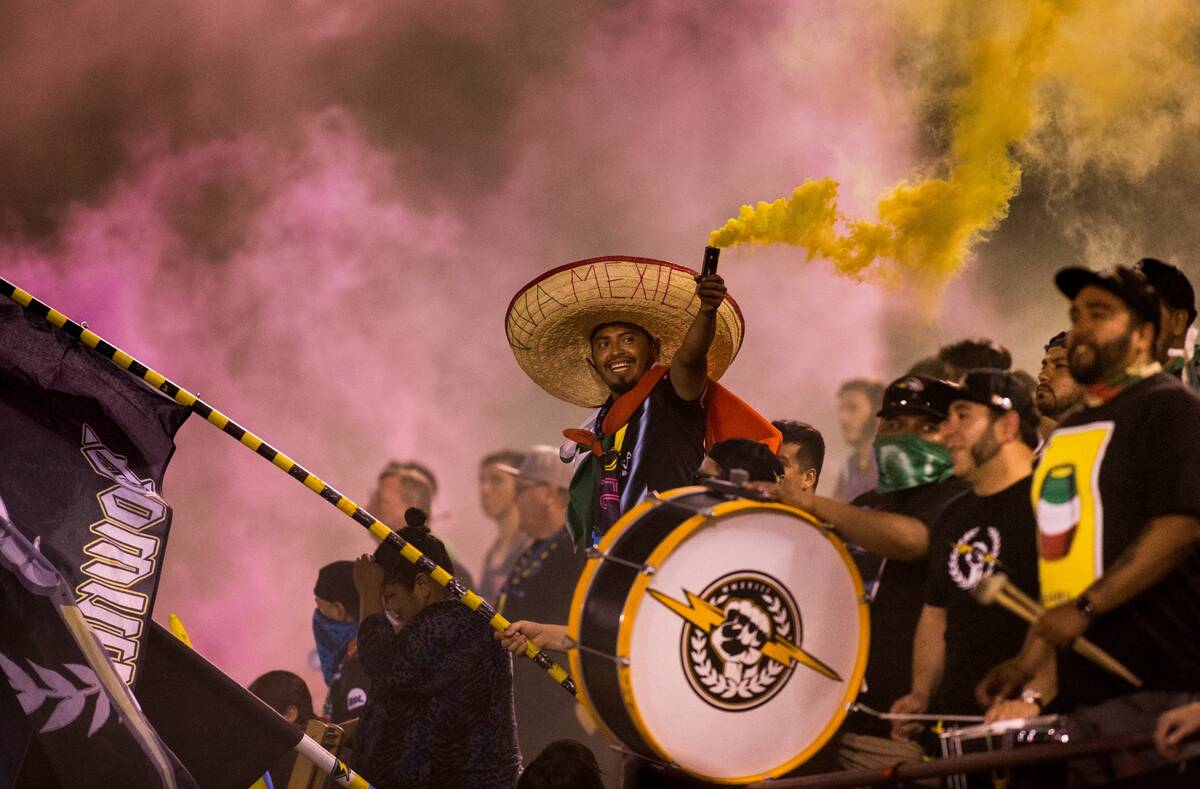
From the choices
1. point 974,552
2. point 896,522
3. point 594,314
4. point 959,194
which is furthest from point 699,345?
point 959,194

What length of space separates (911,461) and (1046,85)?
6790 millimetres

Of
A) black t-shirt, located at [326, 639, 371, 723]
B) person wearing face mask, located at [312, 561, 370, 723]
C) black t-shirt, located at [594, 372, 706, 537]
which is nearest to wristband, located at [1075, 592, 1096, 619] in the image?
black t-shirt, located at [594, 372, 706, 537]

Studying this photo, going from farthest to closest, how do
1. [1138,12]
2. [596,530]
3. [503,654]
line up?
[1138,12], [503,654], [596,530]

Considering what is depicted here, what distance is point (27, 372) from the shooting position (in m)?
4.77

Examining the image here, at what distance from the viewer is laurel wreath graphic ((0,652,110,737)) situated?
4210 mm

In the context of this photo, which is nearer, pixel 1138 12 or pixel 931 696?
pixel 931 696

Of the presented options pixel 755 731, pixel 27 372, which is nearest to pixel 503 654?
pixel 755 731

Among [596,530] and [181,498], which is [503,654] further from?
[181,498]

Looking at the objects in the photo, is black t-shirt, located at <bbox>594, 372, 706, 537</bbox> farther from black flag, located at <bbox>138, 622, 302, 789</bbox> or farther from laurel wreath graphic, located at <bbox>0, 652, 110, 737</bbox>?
laurel wreath graphic, located at <bbox>0, 652, 110, 737</bbox>

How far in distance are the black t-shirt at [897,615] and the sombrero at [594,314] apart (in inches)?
51.1

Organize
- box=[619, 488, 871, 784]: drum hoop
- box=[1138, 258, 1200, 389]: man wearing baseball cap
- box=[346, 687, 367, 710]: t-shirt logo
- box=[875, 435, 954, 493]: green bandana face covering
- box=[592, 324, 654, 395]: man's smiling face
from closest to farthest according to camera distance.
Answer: box=[1138, 258, 1200, 389]: man wearing baseball cap
box=[619, 488, 871, 784]: drum hoop
box=[875, 435, 954, 493]: green bandana face covering
box=[592, 324, 654, 395]: man's smiling face
box=[346, 687, 367, 710]: t-shirt logo

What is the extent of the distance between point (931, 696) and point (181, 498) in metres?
8.18

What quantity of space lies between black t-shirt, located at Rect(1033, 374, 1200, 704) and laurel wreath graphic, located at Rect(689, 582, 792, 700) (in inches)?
28.8

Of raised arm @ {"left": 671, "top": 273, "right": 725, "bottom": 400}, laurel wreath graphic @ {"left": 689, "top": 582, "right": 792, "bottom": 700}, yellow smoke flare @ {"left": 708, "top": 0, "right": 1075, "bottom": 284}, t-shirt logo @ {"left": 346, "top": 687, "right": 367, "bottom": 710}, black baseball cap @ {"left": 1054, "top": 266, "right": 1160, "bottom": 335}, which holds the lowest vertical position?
laurel wreath graphic @ {"left": 689, "top": 582, "right": 792, "bottom": 700}
